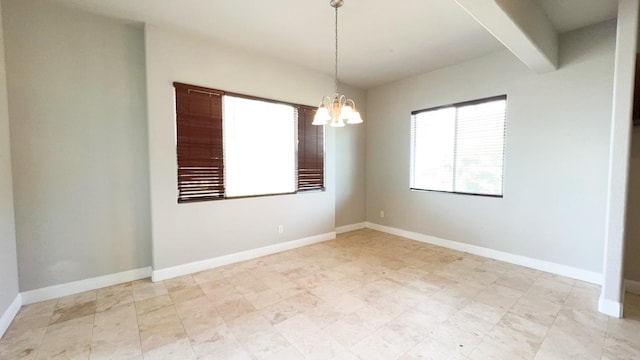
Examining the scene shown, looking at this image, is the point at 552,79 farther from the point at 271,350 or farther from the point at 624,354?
the point at 271,350

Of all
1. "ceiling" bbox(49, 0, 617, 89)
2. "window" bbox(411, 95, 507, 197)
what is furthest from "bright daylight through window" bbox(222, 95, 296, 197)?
"window" bbox(411, 95, 507, 197)

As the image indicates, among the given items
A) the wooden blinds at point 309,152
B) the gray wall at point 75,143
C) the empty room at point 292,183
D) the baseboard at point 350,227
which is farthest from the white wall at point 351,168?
the gray wall at point 75,143

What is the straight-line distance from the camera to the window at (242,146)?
3.36 metres

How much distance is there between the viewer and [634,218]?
2920 mm

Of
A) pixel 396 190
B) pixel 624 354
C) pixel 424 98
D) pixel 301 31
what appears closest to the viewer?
pixel 624 354

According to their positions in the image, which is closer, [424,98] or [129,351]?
[129,351]

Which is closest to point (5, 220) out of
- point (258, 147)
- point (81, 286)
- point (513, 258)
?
point (81, 286)

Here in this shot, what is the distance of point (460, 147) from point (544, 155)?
1.10m

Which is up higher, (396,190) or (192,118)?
(192,118)

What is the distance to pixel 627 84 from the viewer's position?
230 cm

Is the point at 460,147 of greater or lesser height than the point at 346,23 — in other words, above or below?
below

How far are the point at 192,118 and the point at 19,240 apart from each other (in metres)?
2.11

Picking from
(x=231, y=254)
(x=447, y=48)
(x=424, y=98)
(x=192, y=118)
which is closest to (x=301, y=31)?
(x=192, y=118)

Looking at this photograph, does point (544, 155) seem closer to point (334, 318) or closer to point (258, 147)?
point (334, 318)
